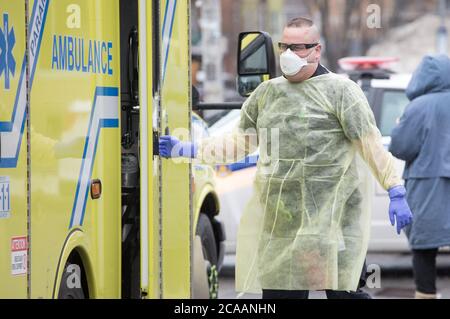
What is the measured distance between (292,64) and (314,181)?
0.56m

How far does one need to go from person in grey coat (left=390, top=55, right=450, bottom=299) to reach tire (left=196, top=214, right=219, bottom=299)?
1.62m

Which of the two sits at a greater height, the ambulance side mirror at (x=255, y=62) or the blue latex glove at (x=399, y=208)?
the ambulance side mirror at (x=255, y=62)

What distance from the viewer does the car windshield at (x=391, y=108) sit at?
1048cm

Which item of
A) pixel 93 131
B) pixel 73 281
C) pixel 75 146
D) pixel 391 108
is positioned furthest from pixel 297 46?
pixel 391 108

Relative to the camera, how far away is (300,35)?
553 cm

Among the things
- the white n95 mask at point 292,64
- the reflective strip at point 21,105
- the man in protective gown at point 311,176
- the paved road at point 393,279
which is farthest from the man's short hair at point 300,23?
the paved road at point 393,279

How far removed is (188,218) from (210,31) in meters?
16.0

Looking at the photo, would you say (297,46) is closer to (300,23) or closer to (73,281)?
(300,23)

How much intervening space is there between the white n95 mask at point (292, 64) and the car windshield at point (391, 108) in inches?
202

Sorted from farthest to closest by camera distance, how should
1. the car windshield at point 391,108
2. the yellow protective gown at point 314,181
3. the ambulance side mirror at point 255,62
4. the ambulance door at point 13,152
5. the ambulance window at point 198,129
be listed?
the car windshield at point 391,108
the ambulance window at point 198,129
the ambulance side mirror at point 255,62
the yellow protective gown at point 314,181
the ambulance door at point 13,152

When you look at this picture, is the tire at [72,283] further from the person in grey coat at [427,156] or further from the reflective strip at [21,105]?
the person in grey coat at [427,156]

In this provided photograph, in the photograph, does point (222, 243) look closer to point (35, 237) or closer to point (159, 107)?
point (159, 107)

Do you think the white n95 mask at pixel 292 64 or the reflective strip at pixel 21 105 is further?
the white n95 mask at pixel 292 64

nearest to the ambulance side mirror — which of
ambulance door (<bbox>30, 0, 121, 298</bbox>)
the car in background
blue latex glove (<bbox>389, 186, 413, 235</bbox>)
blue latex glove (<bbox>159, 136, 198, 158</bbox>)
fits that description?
blue latex glove (<bbox>159, 136, 198, 158</bbox>)
